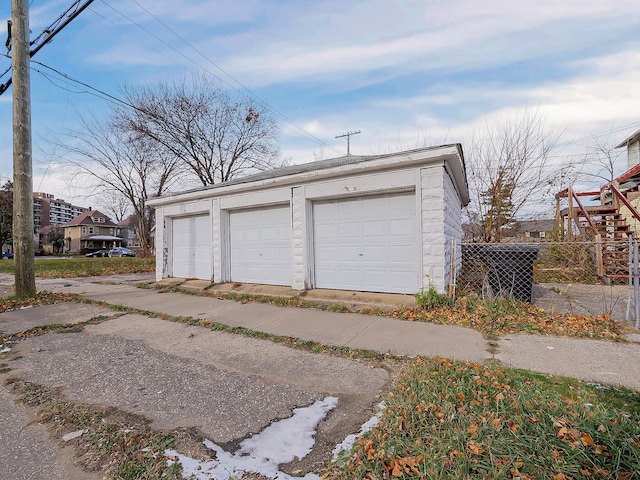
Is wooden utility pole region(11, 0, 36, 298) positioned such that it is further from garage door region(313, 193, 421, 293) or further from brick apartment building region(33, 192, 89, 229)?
brick apartment building region(33, 192, 89, 229)

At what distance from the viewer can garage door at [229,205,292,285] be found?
7656mm

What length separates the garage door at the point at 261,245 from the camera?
7.66 metres

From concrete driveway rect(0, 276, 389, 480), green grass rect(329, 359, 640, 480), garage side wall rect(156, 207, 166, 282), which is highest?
garage side wall rect(156, 207, 166, 282)

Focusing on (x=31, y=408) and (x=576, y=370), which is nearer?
(x=31, y=408)

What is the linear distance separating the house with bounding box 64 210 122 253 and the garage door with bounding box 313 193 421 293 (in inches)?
2345

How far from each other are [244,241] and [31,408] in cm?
586

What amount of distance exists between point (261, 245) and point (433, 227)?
A: 4.30 metres

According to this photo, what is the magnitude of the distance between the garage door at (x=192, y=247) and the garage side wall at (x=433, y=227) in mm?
5933

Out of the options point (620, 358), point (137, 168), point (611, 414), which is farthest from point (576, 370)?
point (137, 168)

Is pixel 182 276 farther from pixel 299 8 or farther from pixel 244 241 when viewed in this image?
pixel 299 8

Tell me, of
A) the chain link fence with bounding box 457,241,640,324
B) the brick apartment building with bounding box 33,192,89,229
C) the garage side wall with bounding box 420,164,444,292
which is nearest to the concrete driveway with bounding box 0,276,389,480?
the garage side wall with bounding box 420,164,444,292

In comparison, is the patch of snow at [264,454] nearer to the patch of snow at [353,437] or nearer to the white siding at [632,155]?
the patch of snow at [353,437]

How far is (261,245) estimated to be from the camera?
26.4 ft

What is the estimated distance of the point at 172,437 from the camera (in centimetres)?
222
